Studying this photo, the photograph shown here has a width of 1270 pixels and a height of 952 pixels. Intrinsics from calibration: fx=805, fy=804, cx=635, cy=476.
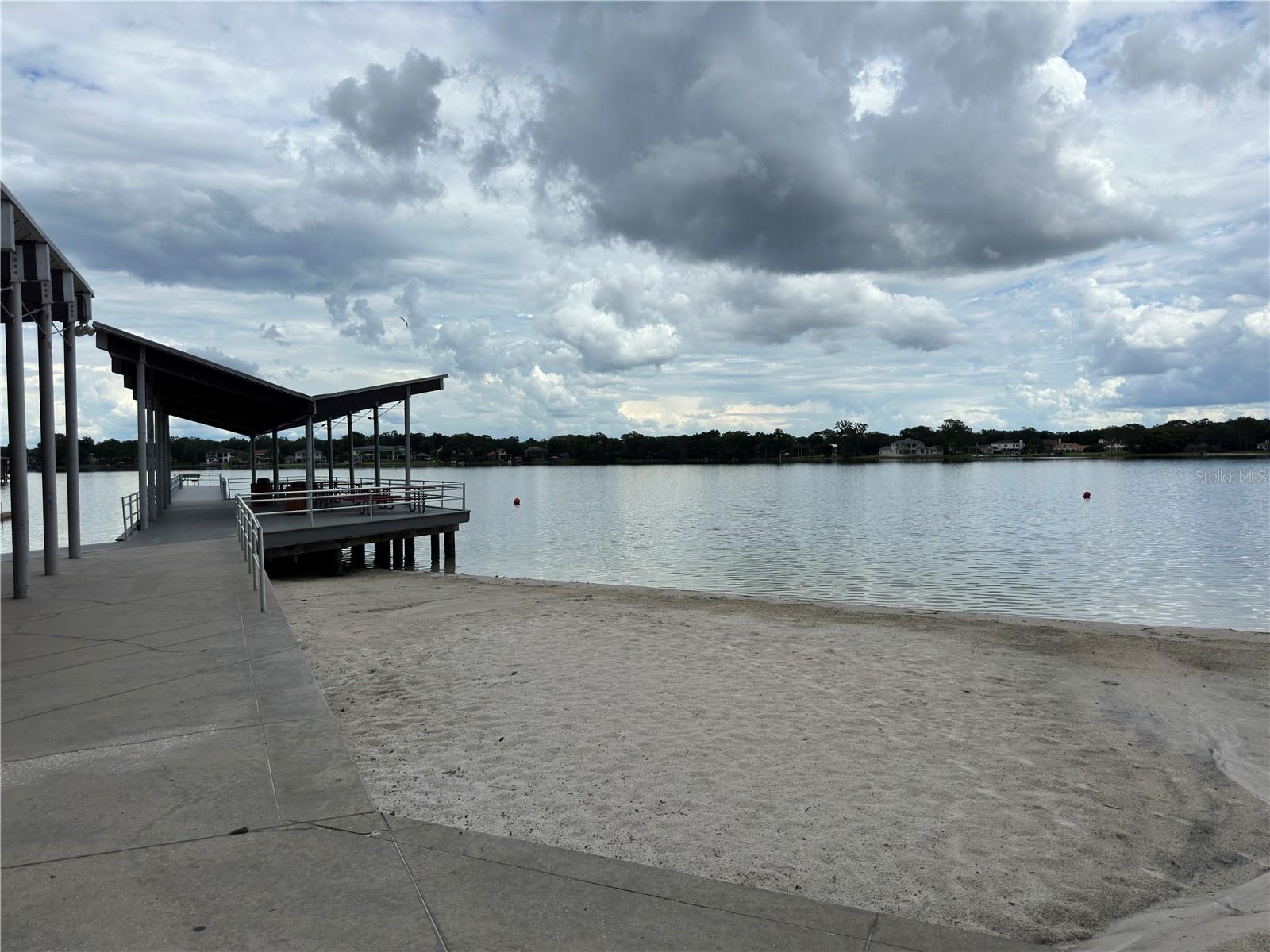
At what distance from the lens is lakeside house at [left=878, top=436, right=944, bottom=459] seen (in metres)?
189

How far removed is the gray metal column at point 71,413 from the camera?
12.7 metres

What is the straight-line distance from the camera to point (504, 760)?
5.84 metres

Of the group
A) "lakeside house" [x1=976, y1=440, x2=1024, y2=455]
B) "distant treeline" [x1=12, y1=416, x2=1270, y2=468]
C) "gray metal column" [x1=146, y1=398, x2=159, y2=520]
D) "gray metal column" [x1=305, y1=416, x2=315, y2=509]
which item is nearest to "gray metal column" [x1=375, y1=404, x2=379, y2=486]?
"gray metal column" [x1=305, y1=416, x2=315, y2=509]

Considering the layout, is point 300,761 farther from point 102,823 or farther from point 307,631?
point 307,631

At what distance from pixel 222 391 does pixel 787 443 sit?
558ft

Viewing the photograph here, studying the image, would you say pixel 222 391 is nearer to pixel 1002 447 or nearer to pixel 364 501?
pixel 364 501

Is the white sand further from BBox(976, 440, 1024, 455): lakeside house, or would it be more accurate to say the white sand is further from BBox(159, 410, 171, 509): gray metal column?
BBox(976, 440, 1024, 455): lakeside house

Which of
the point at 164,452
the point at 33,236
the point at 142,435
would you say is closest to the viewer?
the point at 33,236

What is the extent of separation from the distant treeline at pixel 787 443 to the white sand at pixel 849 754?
14909 centimetres

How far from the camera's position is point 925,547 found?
1146 inches

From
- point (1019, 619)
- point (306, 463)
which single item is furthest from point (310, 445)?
point (1019, 619)

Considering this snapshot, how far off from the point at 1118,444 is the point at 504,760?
200m

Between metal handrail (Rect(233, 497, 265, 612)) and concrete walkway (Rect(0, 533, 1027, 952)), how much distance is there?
15.2 feet

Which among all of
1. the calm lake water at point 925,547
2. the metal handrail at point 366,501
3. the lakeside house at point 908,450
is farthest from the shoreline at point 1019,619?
the lakeside house at point 908,450
